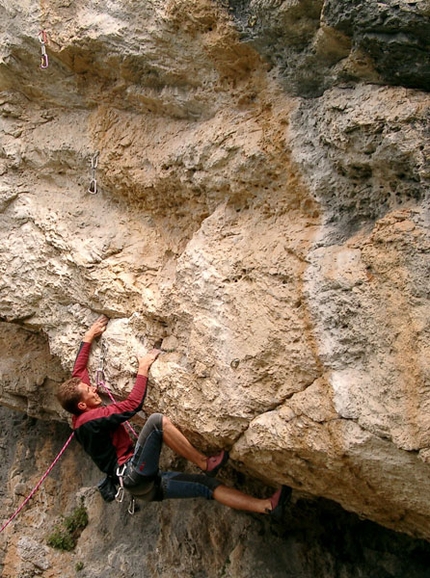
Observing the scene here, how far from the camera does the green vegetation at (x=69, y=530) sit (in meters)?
5.81

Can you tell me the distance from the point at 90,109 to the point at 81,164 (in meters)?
0.44

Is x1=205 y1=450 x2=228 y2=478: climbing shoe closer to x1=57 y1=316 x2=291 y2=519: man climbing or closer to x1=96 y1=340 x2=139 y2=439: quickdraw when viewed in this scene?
x1=57 y1=316 x2=291 y2=519: man climbing

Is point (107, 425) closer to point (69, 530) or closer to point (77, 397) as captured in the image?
point (77, 397)

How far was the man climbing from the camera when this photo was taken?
4.50 m

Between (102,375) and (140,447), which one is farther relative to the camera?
(102,375)

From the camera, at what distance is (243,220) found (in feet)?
14.5

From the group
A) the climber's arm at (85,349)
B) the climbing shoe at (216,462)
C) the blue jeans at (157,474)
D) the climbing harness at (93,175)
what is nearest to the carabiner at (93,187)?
the climbing harness at (93,175)

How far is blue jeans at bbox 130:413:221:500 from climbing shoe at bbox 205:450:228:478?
0.26 meters

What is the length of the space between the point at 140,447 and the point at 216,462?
21.2 inches

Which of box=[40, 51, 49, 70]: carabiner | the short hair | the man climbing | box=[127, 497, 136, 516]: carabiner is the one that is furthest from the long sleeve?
box=[40, 51, 49, 70]: carabiner

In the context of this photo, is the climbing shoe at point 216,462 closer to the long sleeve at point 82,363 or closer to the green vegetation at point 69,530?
the long sleeve at point 82,363

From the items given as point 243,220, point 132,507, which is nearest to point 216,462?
point 132,507

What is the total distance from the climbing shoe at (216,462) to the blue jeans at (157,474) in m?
0.26

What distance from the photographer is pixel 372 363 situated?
3592 mm
